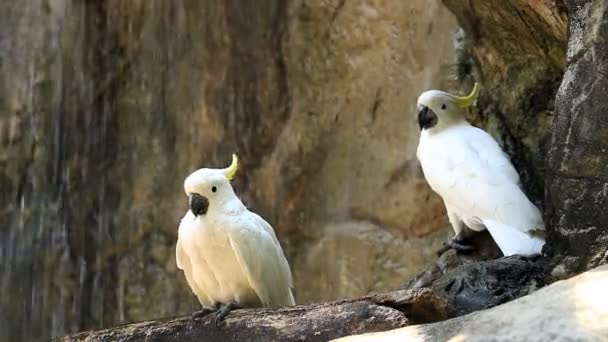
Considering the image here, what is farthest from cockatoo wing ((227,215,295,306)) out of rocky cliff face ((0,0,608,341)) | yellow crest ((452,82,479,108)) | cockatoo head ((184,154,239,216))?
rocky cliff face ((0,0,608,341))

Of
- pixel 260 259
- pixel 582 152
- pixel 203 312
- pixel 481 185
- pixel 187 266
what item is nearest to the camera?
pixel 582 152

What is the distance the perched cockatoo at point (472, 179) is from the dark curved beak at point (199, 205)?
1.04 m

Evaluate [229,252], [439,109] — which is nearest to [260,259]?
[229,252]

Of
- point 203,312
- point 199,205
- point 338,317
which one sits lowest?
point 338,317

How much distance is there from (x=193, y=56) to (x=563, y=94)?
2.59m

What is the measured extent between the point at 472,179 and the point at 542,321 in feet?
5.21

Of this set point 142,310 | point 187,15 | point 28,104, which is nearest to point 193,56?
point 187,15

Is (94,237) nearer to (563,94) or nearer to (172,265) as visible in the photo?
(172,265)

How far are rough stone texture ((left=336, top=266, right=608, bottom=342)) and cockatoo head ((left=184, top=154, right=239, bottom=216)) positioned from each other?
1.04 metres

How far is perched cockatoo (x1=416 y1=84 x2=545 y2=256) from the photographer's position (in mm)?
3449

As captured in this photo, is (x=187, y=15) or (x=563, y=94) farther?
(x=187, y=15)

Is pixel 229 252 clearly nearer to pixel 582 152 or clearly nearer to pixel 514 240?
pixel 514 240

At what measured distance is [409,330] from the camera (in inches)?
91.0

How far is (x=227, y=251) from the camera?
3150 millimetres
